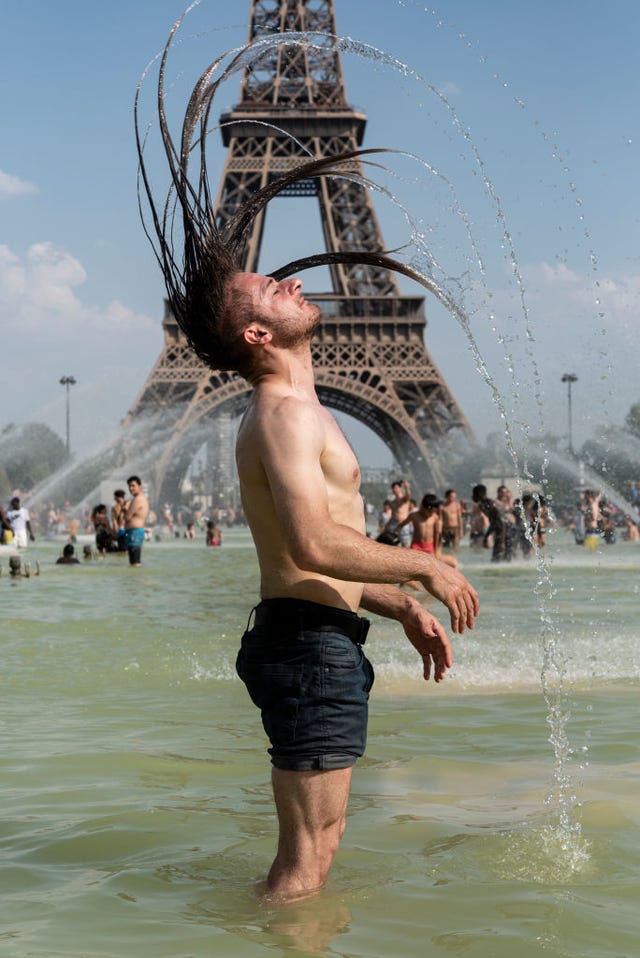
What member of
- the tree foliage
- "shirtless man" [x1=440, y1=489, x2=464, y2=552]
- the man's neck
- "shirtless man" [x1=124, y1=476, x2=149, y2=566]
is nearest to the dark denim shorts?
the man's neck

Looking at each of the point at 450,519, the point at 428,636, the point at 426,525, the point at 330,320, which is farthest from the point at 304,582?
the point at 330,320

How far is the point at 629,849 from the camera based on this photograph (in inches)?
158

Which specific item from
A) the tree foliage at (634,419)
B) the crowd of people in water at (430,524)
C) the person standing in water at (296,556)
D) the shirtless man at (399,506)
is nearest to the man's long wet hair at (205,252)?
the person standing in water at (296,556)

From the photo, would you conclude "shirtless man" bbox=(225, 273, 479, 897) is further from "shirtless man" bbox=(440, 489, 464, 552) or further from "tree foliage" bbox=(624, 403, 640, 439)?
"tree foliage" bbox=(624, 403, 640, 439)

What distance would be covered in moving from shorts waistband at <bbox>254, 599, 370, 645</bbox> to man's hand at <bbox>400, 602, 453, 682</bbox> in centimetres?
17

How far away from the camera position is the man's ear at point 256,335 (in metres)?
3.56

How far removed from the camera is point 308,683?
336 centimetres

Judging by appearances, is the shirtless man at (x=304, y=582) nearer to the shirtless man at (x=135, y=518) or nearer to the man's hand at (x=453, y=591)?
the man's hand at (x=453, y=591)

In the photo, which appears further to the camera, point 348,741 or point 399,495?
point 399,495

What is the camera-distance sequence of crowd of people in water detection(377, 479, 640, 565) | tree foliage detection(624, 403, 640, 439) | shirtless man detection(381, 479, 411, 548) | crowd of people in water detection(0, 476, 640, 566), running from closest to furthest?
crowd of people in water detection(377, 479, 640, 565)
crowd of people in water detection(0, 476, 640, 566)
shirtless man detection(381, 479, 411, 548)
tree foliage detection(624, 403, 640, 439)

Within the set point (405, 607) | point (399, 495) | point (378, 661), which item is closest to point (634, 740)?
point (405, 607)

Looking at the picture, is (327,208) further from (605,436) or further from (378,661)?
(378,661)

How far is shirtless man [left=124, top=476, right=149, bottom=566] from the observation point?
2105 cm

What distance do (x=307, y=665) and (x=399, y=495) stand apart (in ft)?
58.4
